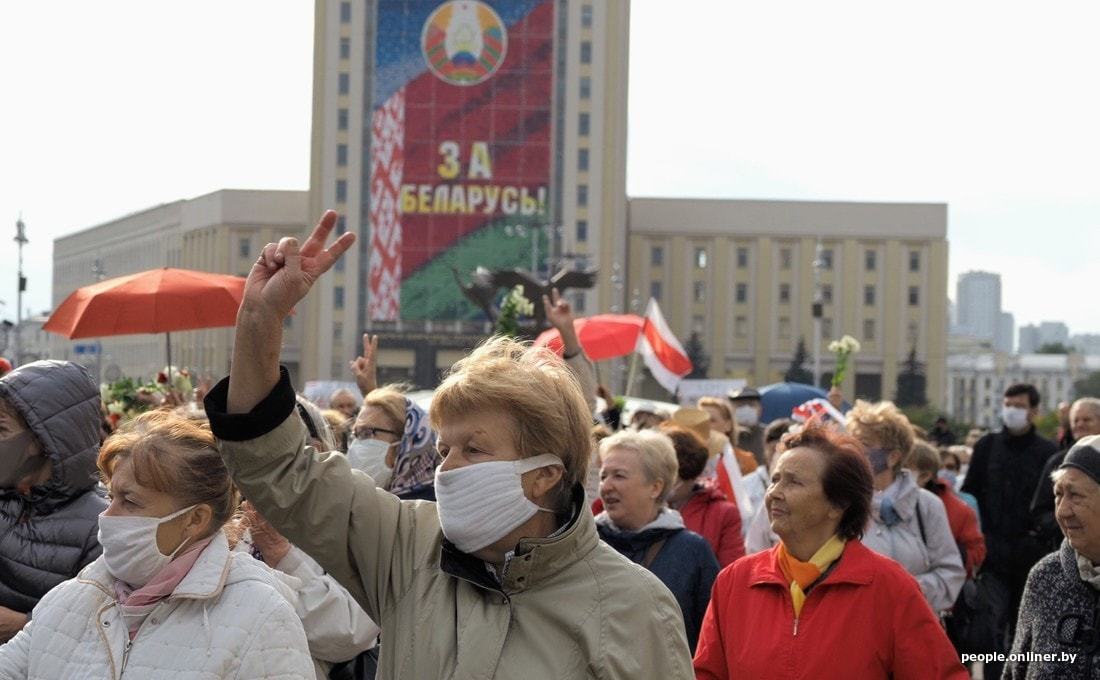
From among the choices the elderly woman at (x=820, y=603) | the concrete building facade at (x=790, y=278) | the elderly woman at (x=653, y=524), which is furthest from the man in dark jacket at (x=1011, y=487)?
the concrete building facade at (x=790, y=278)

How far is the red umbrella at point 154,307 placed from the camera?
1079 cm

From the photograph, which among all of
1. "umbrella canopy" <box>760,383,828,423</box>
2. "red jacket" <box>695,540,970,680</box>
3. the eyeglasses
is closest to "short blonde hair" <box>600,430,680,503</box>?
the eyeglasses

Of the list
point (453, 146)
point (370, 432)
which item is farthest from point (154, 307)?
point (453, 146)

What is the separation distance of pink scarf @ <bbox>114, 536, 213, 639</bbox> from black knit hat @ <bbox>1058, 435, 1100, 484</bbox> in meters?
3.00

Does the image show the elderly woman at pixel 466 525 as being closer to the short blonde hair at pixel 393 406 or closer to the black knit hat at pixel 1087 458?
the black knit hat at pixel 1087 458

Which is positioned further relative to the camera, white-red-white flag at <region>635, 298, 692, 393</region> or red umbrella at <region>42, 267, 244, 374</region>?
white-red-white flag at <region>635, 298, 692, 393</region>

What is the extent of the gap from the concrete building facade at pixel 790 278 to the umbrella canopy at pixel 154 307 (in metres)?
90.9

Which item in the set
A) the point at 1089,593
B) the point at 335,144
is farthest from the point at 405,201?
the point at 1089,593

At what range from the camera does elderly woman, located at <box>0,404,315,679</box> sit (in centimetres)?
376

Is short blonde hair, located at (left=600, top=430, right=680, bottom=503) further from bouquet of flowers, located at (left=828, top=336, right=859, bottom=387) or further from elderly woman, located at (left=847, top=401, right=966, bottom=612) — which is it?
bouquet of flowers, located at (left=828, top=336, right=859, bottom=387)

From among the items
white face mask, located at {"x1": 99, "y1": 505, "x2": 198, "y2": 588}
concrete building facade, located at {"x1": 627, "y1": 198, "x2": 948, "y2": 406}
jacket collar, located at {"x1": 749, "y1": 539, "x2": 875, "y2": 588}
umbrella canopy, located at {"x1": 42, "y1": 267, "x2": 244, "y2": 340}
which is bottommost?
jacket collar, located at {"x1": 749, "y1": 539, "x2": 875, "y2": 588}

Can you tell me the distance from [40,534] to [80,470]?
216 mm

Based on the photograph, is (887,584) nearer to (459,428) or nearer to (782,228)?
(459,428)

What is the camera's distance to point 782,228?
10269cm
